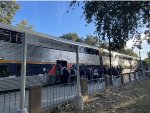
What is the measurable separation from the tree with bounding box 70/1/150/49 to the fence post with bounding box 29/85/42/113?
16.1 feet

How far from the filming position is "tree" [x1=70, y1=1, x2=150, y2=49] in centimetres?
1330

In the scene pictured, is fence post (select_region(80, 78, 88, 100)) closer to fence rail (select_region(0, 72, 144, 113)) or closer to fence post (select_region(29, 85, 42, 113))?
fence rail (select_region(0, 72, 144, 113))

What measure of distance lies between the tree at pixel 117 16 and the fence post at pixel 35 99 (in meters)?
4.90

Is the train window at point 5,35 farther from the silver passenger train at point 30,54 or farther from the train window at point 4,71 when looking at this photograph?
the train window at point 4,71

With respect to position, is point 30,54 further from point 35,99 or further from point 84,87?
point 35,99

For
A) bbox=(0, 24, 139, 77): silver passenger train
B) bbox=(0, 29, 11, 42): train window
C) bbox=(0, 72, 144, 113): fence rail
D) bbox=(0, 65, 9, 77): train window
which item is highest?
bbox=(0, 29, 11, 42): train window

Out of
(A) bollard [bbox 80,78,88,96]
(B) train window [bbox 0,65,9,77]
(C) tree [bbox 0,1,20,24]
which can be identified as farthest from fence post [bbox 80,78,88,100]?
(C) tree [bbox 0,1,20,24]

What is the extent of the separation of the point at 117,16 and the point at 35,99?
5392mm

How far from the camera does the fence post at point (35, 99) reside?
10.6 metres

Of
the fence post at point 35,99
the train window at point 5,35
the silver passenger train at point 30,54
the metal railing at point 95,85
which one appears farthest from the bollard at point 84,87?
the train window at point 5,35

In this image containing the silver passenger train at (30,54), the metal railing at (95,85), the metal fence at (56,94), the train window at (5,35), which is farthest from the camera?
the train window at (5,35)

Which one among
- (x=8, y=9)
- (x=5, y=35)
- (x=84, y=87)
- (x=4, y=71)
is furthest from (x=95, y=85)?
(x=8, y=9)

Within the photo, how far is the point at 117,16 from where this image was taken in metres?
13.5

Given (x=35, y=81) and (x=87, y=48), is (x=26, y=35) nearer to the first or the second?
(x=35, y=81)
